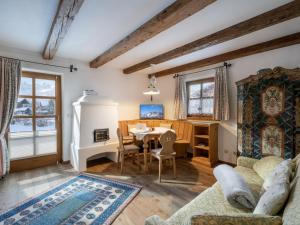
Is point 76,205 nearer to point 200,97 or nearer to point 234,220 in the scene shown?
point 234,220

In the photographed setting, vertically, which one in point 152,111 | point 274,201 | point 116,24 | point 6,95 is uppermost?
point 116,24

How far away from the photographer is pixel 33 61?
11.3 feet

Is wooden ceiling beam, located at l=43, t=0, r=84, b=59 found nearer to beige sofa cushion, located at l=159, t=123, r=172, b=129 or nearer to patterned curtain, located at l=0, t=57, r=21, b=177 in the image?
patterned curtain, located at l=0, t=57, r=21, b=177

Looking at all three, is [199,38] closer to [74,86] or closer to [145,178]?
[145,178]

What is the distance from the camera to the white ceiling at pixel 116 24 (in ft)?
6.26

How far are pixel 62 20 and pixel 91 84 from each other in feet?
7.42

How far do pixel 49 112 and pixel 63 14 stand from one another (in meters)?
2.48

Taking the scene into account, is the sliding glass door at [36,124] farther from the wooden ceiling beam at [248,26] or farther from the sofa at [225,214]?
the sofa at [225,214]

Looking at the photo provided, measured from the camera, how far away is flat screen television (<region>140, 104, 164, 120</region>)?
502cm

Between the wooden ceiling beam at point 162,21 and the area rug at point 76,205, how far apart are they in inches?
89.3

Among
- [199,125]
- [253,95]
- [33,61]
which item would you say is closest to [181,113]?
[199,125]

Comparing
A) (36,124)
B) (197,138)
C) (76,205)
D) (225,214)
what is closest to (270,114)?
(197,138)

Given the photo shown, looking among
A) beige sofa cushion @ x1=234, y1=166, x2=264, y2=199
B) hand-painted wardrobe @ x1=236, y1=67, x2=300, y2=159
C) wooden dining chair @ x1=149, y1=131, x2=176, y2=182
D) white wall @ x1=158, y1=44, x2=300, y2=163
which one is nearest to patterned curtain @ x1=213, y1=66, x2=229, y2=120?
white wall @ x1=158, y1=44, x2=300, y2=163

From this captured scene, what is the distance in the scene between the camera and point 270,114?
2.59 m
